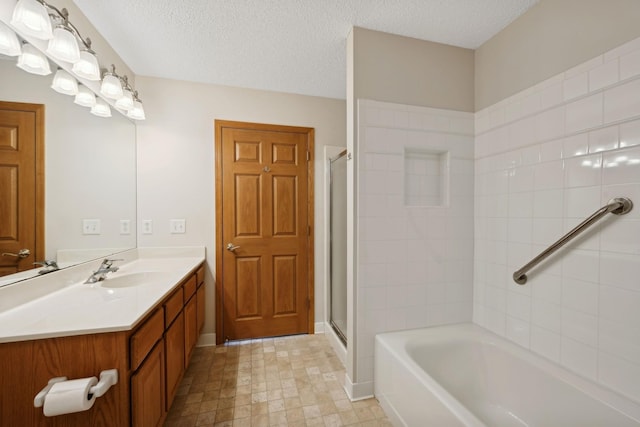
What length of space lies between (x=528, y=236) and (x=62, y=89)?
278cm

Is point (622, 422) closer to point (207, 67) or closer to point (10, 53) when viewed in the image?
point (10, 53)

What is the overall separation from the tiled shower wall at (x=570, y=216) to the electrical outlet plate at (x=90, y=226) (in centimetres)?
268

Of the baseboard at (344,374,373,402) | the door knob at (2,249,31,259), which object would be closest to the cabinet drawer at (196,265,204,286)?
the door knob at (2,249,31,259)

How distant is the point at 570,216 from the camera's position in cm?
126

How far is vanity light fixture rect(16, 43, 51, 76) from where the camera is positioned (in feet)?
3.69

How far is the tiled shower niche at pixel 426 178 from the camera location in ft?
5.74

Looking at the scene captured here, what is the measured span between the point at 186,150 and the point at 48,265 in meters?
1.28

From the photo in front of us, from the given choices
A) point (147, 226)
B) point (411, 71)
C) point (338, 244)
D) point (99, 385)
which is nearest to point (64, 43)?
point (147, 226)

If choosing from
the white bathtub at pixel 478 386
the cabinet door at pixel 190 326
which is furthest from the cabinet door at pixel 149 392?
the white bathtub at pixel 478 386

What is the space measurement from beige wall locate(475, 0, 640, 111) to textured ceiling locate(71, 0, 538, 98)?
4.0 inches

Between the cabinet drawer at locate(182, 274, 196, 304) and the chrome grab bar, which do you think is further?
the cabinet drawer at locate(182, 274, 196, 304)

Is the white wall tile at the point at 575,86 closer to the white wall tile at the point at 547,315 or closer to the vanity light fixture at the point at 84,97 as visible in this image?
the white wall tile at the point at 547,315

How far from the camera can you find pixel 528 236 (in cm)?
146

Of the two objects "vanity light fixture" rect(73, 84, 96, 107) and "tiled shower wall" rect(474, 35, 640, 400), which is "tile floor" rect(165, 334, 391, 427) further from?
"vanity light fixture" rect(73, 84, 96, 107)
